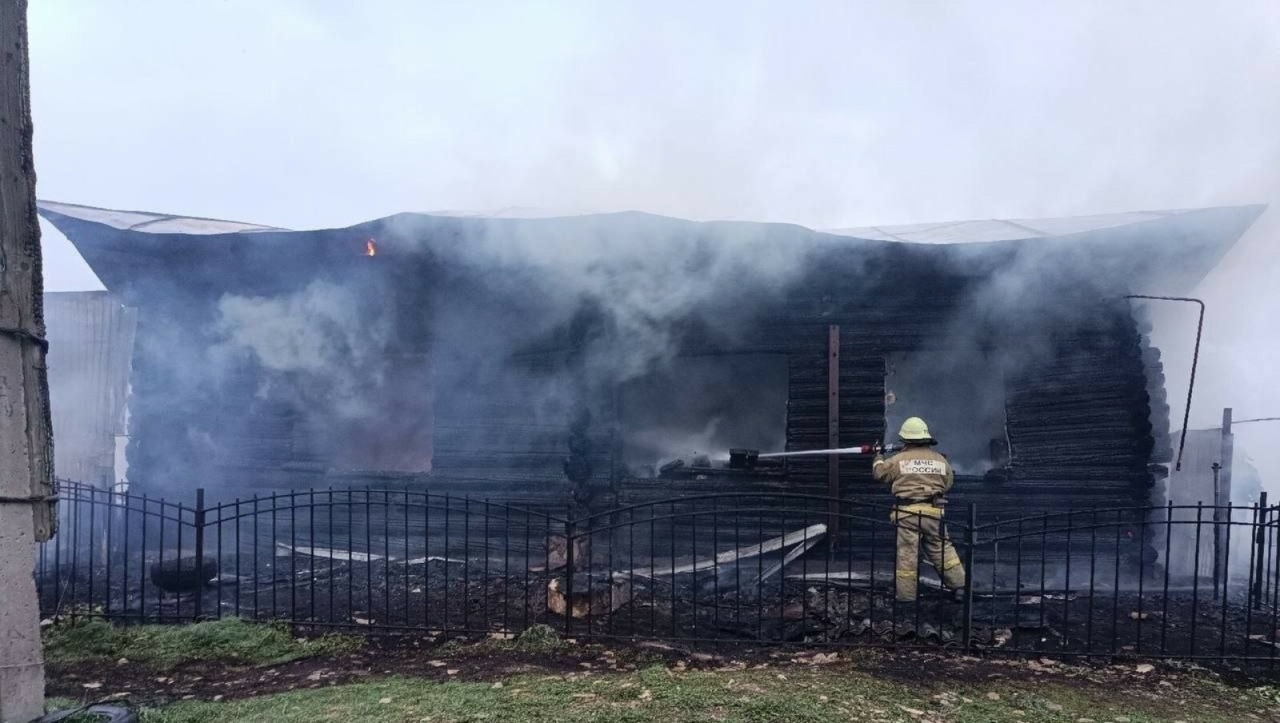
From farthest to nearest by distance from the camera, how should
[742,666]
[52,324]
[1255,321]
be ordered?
[1255,321], [52,324], [742,666]

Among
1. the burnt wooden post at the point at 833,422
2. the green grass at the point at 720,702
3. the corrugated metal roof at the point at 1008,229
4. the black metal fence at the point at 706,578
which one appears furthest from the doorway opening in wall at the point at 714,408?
the green grass at the point at 720,702

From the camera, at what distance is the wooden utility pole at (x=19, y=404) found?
4055 mm

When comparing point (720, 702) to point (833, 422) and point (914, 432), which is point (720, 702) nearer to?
point (914, 432)

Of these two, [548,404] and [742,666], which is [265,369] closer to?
[548,404]

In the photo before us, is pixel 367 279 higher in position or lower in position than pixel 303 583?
higher

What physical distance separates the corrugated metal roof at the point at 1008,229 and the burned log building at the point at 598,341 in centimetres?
9

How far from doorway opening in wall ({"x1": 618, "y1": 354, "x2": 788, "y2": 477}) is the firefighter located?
4.14 meters

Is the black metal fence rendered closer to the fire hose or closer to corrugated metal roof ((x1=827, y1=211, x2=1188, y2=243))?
the fire hose

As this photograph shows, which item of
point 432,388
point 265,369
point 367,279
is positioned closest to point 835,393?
point 432,388

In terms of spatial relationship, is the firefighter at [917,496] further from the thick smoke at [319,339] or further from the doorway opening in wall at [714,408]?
the thick smoke at [319,339]

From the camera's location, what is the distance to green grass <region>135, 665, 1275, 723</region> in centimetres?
444

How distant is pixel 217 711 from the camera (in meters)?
4.69

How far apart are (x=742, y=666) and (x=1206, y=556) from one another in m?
7.12

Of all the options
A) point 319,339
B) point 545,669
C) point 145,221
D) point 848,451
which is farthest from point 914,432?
point 145,221
